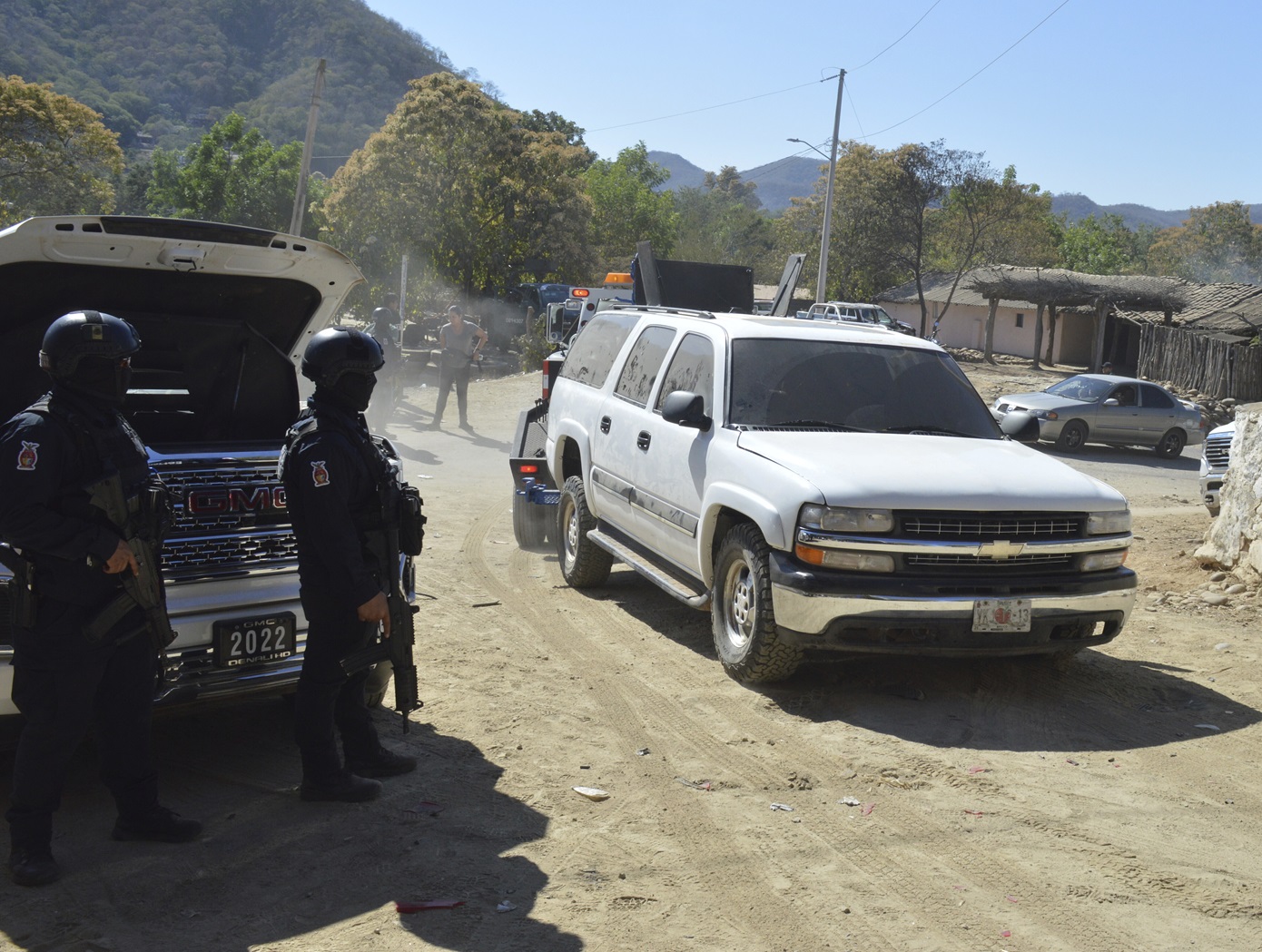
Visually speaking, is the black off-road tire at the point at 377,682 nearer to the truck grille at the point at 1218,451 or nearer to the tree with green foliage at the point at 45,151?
the truck grille at the point at 1218,451

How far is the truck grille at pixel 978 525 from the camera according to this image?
5.74 metres

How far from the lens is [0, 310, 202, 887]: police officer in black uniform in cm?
375

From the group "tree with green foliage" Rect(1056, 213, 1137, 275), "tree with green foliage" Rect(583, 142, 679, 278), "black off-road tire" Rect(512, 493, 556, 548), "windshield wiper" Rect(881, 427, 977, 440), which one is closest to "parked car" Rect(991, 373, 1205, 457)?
"black off-road tire" Rect(512, 493, 556, 548)

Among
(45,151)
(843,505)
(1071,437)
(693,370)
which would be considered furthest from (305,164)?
(843,505)

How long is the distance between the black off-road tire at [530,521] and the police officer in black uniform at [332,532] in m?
5.46

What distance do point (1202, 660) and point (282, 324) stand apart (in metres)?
5.75

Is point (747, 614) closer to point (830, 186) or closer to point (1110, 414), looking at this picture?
point (1110, 414)

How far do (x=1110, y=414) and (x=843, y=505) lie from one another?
18514mm

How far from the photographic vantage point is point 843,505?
5.64 meters

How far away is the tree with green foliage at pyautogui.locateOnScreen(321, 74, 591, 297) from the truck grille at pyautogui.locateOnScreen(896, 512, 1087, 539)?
30254 mm

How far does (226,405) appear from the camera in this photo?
5.96 metres

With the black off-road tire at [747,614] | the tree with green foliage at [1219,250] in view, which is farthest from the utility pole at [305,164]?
the tree with green foliage at [1219,250]

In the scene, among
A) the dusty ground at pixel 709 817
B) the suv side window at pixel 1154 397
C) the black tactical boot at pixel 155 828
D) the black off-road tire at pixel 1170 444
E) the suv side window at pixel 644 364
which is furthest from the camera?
the black off-road tire at pixel 1170 444

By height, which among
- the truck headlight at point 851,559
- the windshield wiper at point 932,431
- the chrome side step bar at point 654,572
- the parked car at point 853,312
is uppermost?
the parked car at point 853,312
